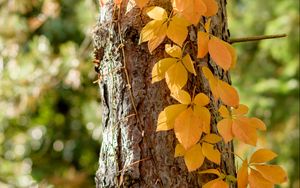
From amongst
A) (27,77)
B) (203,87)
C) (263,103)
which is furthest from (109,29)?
(263,103)

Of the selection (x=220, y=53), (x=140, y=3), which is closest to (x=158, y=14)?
(x=140, y=3)

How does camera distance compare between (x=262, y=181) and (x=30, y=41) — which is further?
(x=30, y=41)

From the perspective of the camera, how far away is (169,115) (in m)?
1.13

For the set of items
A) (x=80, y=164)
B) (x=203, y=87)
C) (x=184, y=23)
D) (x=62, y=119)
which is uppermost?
(x=184, y=23)

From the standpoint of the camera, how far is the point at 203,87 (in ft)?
4.04

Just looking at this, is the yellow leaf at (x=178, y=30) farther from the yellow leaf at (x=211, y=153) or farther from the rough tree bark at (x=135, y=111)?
the yellow leaf at (x=211, y=153)

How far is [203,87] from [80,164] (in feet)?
15.5

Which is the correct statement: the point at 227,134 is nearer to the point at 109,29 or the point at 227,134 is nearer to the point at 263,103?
the point at 109,29

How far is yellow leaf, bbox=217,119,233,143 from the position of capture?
44.3 inches

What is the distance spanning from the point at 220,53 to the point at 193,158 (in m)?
0.21

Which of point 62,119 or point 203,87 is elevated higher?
point 203,87

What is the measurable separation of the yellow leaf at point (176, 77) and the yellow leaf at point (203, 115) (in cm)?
5

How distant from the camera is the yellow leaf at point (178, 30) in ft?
3.70

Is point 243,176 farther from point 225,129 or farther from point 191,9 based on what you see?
point 191,9
